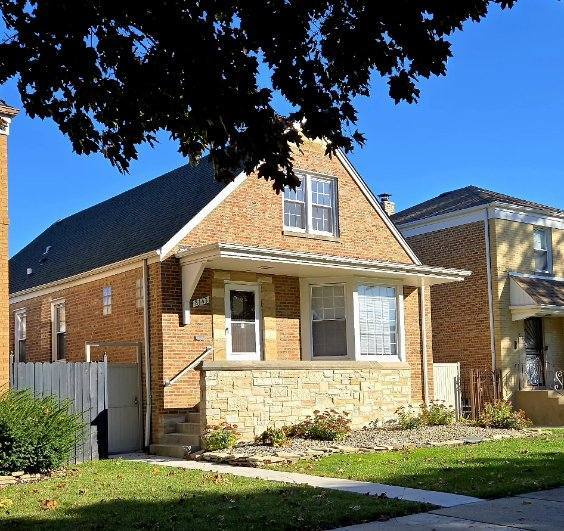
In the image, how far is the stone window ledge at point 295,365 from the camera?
51.5 ft

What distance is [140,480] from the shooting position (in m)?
12.1

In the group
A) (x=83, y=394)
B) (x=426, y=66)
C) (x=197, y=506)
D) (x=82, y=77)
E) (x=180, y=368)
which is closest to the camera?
(x=426, y=66)

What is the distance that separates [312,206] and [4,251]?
7957 mm

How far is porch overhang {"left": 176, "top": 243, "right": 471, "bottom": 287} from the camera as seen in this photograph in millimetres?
16781

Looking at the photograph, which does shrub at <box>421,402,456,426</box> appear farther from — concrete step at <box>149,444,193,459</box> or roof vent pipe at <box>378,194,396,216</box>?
roof vent pipe at <box>378,194,396,216</box>

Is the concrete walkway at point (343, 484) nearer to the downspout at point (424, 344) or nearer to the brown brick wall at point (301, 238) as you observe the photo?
the brown brick wall at point (301, 238)

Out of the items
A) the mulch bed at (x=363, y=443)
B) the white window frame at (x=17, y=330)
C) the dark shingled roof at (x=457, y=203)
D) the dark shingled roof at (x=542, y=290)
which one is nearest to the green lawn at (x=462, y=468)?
the mulch bed at (x=363, y=443)

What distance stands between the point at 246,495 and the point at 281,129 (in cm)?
500

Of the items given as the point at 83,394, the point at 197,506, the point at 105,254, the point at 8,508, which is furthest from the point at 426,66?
the point at 105,254

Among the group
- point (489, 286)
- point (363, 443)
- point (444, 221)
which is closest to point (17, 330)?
point (363, 443)

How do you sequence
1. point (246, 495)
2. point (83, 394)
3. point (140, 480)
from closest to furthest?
point (246, 495) < point (140, 480) < point (83, 394)

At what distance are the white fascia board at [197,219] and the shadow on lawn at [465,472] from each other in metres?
5.77

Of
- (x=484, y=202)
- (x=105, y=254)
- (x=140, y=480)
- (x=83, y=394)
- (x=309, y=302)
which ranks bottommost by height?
(x=140, y=480)

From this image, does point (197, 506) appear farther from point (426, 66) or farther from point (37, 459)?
point (426, 66)
